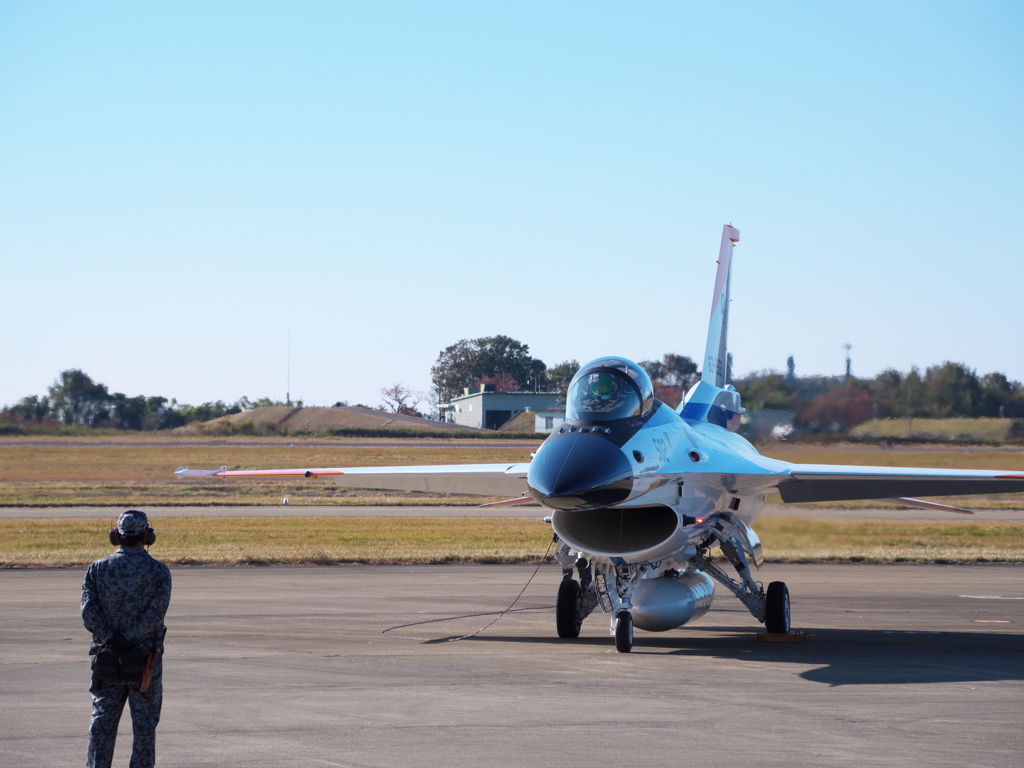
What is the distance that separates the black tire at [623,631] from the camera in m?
11.5

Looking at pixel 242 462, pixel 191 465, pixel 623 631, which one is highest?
pixel 623 631

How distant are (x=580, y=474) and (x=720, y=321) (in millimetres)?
7594

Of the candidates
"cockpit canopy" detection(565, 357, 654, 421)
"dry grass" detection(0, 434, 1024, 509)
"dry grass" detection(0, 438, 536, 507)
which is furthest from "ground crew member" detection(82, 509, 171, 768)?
"dry grass" detection(0, 438, 536, 507)

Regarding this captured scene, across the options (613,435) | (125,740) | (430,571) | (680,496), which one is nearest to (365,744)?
(125,740)

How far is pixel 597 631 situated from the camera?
554 inches

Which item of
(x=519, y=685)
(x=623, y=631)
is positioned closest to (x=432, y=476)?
(x=623, y=631)

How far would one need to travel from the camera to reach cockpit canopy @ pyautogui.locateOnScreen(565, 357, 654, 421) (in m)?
11.7

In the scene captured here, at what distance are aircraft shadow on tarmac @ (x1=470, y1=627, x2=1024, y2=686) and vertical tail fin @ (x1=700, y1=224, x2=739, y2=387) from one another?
4.49 m

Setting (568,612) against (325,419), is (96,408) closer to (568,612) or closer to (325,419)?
(325,419)

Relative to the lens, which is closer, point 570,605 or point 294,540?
point 570,605

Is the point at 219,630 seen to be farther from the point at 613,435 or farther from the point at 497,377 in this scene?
the point at 497,377

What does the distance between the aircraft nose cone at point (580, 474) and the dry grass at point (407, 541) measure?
6.66 meters

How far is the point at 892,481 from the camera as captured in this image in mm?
13250

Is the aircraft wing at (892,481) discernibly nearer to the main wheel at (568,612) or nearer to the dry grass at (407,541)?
the dry grass at (407,541)
